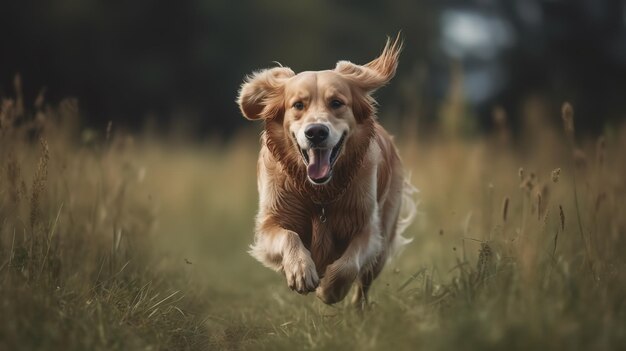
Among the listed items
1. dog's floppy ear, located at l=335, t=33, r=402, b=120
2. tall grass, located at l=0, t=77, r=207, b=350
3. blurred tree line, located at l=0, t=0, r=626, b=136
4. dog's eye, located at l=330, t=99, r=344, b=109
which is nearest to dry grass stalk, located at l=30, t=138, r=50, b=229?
tall grass, located at l=0, t=77, r=207, b=350

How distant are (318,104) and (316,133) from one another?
11.3 inches

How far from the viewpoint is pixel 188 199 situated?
31.0ft

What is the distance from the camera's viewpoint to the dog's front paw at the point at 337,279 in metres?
3.88

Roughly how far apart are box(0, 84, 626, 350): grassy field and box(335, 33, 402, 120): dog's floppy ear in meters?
0.87

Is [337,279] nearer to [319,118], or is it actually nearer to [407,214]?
[319,118]

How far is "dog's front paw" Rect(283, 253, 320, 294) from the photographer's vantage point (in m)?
3.71

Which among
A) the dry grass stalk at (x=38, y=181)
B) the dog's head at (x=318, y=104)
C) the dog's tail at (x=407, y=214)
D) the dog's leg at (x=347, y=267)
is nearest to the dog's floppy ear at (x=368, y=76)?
the dog's head at (x=318, y=104)

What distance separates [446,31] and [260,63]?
6386mm

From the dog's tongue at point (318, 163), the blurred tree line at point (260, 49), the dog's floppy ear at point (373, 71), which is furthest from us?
the blurred tree line at point (260, 49)

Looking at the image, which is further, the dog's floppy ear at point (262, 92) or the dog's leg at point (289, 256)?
the dog's floppy ear at point (262, 92)

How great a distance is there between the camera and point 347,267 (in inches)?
153

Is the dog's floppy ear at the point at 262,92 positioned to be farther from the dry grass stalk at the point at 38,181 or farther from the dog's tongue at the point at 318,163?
the dry grass stalk at the point at 38,181

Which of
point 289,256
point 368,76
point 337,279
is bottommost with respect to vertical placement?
point 337,279

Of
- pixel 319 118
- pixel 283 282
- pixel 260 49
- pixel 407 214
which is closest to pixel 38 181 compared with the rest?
pixel 319 118
